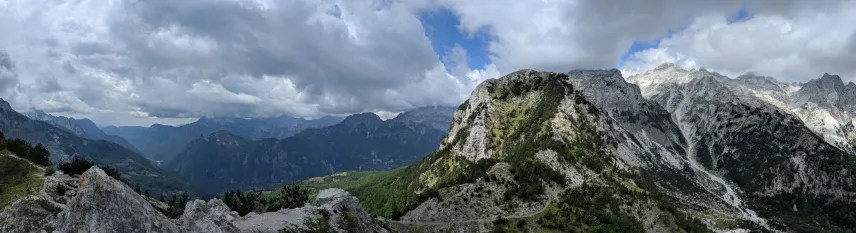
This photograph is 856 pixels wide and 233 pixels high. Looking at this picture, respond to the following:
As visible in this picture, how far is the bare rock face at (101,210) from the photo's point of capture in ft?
150

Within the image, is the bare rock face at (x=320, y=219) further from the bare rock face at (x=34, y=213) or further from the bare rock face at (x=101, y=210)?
the bare rock face at (x=34, y=213)

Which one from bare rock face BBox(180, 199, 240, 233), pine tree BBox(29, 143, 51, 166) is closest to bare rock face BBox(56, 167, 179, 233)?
bare rock face BBox(180, 199, 240, 233)

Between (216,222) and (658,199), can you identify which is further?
(658,199)

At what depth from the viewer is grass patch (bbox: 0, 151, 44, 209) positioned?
60.7 meters

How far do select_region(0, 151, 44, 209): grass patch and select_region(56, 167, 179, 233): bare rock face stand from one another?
20.4 metres

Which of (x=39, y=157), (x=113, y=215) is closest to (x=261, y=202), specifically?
(x=39, y=157)

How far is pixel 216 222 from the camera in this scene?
58094 millimetres

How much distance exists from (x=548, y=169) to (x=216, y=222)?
132m

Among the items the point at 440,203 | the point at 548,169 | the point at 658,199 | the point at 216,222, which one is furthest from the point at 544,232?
the point at 216,222

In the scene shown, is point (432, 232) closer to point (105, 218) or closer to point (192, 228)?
point (192, 228)

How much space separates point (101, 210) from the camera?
4616 centimetres

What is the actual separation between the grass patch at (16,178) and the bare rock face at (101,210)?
20.4 meters

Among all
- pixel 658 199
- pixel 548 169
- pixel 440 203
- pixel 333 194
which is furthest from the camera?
pixel 548 169

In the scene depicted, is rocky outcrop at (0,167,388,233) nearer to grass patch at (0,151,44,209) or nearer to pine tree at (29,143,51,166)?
grass patch at (0,151,44,209)
